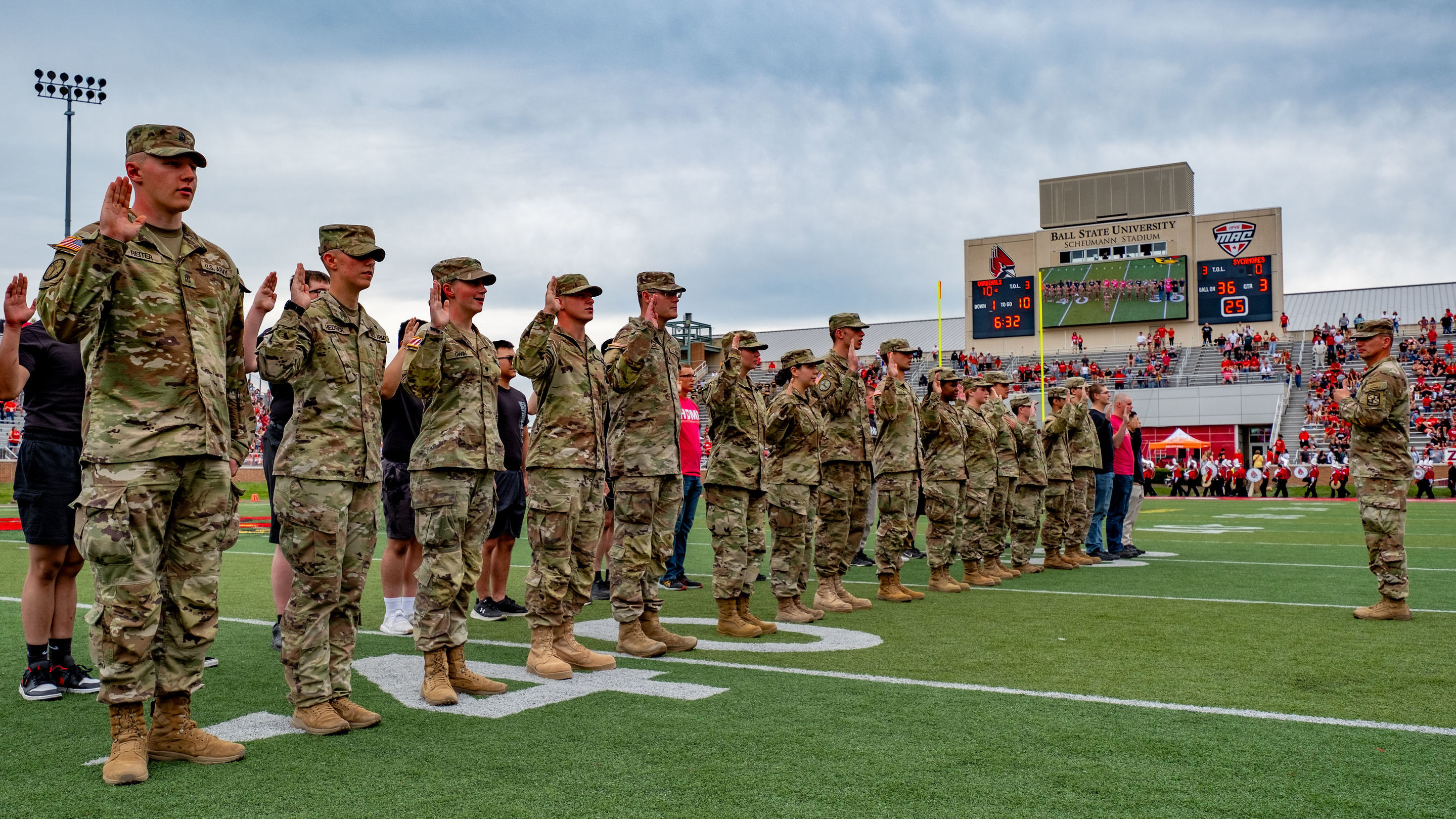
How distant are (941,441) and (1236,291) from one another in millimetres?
40600

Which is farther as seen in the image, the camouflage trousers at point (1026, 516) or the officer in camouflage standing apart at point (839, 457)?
the camouflage trousers at point (1026, 516)

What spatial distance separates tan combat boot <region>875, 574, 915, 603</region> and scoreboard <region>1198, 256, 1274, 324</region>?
41.5m

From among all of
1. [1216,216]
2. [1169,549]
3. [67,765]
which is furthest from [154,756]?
[1216,216]

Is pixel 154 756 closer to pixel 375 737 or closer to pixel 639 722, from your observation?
pixel 375 737

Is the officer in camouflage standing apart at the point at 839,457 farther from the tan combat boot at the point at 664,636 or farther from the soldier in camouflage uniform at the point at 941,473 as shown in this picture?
the tan combat boot at the point at 664,636

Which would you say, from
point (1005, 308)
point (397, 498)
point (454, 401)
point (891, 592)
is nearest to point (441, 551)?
point (454, 401)

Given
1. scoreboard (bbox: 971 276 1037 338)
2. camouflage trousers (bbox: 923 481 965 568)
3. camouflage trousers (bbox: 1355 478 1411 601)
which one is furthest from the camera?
scoreboard (bbox: 971 276 1037 338)

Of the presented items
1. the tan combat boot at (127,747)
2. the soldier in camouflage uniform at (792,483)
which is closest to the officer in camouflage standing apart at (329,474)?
the tan combat boot at (127,747)

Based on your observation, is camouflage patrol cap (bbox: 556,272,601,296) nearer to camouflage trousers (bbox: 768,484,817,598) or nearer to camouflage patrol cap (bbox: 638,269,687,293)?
camouflage patrol cap (bbox: 638,269,687,293)

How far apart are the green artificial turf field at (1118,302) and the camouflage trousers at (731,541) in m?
42.3

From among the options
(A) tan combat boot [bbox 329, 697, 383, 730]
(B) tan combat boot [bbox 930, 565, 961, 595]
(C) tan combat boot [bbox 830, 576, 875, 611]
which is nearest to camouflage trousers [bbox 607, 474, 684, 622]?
(A) tan combat boot [bbox 329, 697, 383, 730]

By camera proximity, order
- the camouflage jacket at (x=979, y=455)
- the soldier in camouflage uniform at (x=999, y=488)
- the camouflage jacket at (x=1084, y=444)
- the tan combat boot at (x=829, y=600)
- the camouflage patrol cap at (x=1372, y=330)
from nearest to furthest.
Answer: the camouflage patrol cap at (x=1372, y=330) → the tan combat boot at (x=829, y=600) → the camouflage jacket at (x=979, y=455) → the soldier in camouflage uniform at (x=999, y=488) → the camouflage jacket at (x=1084, y=444)

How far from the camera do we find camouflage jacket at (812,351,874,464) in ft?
27.3

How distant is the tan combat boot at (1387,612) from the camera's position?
25.3 ft
